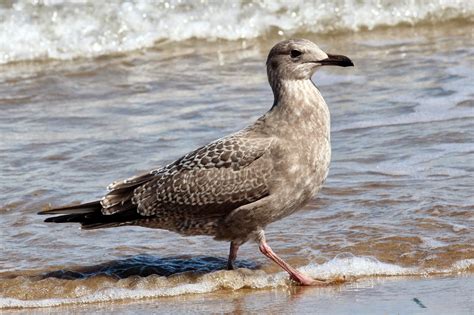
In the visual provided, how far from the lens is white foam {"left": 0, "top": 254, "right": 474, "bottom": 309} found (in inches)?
253

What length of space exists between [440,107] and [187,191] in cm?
405

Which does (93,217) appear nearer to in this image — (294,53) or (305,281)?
(305,281)

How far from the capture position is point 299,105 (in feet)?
22.3

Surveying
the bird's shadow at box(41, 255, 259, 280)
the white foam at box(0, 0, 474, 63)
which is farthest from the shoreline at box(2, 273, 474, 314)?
the white foam at box(0, 0, 474, 63)

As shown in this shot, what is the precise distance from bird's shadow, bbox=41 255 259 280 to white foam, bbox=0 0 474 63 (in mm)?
7517

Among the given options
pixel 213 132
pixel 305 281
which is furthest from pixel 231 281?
pixel 213 132

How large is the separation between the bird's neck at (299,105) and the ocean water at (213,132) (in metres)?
0.79

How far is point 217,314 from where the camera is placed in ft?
19.6

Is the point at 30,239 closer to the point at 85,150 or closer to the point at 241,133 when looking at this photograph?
the point at 241,133

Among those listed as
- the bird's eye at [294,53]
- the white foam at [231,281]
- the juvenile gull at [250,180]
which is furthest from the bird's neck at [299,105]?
the white foam at [231,281]

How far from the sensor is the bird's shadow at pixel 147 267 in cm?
679

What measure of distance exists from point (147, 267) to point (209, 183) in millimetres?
638

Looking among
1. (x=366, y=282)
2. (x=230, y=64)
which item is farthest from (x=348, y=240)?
(x=230, y=64)

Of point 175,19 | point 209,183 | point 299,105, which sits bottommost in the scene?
point 175,19
